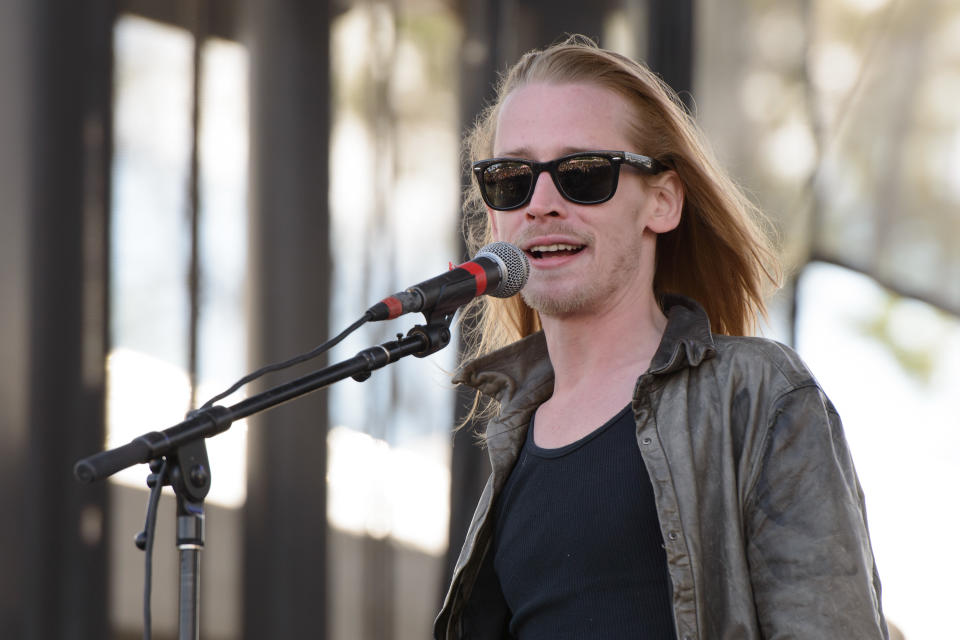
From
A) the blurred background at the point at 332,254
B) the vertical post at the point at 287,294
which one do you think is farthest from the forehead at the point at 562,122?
the vertical post at the point at 287,294

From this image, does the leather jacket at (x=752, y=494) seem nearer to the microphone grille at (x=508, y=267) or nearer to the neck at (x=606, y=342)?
the neck at (x=606, y=342)

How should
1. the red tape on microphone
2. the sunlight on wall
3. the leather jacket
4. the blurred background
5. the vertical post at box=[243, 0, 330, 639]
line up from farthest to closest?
the sunlight on wall → the vertical post at box=[243, 0, 330, 639] → the blurred background → the red tape on microphone → the leather jacket

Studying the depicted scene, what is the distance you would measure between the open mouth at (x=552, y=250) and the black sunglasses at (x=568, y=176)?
7 cm

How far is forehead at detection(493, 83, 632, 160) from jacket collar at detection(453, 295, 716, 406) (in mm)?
295

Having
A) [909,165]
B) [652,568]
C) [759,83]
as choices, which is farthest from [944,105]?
[652,568]

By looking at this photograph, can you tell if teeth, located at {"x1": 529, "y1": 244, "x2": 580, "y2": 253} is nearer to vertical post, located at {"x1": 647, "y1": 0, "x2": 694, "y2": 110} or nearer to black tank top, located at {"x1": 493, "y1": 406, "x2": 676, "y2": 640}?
black tank top, located at {"x1": 493, "y1": 406, "x2": 676, "y2": 640}

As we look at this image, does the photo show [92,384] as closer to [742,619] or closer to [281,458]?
[281,458]

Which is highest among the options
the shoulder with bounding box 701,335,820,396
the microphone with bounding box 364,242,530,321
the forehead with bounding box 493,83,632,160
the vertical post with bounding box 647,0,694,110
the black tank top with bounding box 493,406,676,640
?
the vertical post with bounding box 647,0,694,110

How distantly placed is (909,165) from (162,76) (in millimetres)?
2356

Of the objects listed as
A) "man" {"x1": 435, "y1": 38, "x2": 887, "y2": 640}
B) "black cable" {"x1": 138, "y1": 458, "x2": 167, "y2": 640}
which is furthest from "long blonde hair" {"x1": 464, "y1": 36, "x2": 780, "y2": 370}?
"black cable" {"x1": 138, "y1": 458, "x2": 167, "y2": 640}

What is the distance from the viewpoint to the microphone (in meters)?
1.42

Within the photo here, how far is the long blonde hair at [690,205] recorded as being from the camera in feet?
6.17

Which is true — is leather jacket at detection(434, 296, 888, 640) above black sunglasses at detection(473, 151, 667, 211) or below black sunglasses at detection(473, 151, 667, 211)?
below

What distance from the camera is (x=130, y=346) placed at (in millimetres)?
3379
